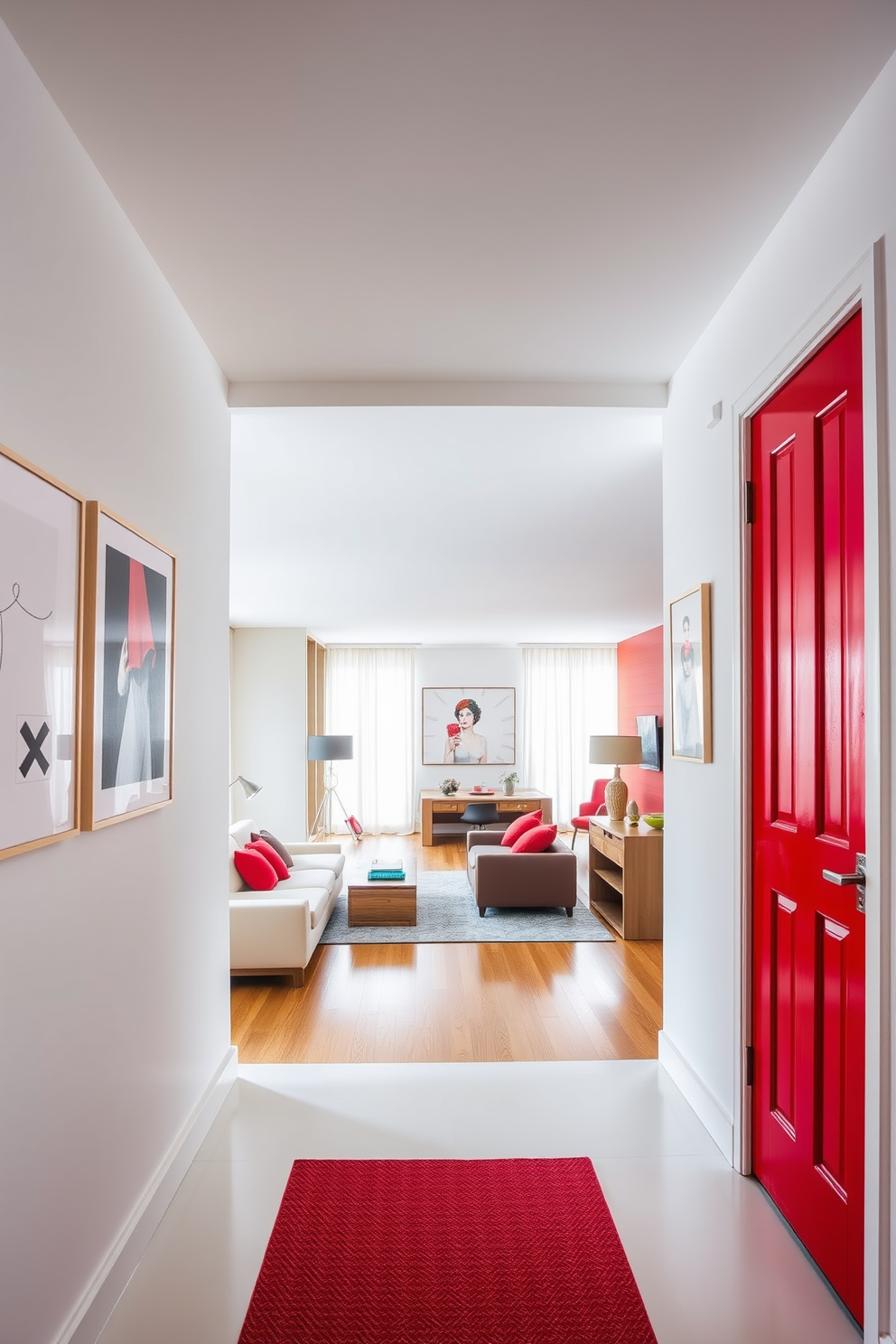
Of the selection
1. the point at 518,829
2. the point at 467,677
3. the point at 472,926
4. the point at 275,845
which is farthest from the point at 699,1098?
the point at 467,677

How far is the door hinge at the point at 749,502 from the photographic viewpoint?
239cm

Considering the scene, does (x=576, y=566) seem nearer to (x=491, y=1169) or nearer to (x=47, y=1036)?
(x=491, y=1169)

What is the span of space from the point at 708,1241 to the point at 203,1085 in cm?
158

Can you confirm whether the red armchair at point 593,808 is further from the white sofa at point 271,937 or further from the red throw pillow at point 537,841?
the white sofa at point 271,937

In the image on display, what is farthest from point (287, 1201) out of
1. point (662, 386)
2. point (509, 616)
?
point (509, 616)

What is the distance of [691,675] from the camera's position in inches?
112

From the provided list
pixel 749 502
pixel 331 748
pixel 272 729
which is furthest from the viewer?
pixel 272 729

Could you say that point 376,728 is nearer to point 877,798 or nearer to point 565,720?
point 565,720

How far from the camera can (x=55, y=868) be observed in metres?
1.63

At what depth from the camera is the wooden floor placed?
354cm

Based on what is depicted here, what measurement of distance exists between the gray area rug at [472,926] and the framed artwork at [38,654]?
14.0 ft

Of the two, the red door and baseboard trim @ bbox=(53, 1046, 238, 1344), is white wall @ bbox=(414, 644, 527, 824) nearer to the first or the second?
baseboard trim @ bbox=(53, 1046, 238, 1344)

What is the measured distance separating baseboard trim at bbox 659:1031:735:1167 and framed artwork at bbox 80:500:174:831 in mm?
1932

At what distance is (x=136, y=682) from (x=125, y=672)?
0.09 meters
